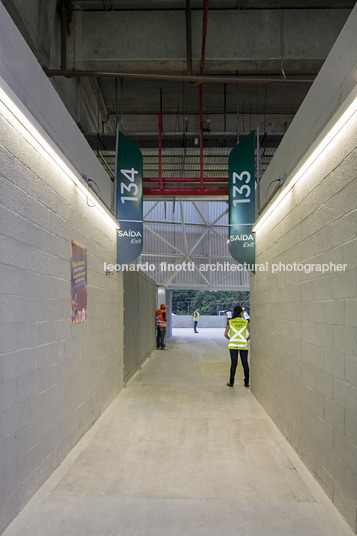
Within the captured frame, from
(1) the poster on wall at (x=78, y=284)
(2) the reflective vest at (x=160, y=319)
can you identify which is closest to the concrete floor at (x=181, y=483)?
(1) the poster on wall at (x=78, y=284)

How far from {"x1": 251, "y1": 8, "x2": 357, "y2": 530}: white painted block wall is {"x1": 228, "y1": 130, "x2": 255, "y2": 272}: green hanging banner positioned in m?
0.90

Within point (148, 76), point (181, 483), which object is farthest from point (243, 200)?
point (181, 483)

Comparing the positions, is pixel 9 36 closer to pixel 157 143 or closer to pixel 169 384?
pixel 157 143

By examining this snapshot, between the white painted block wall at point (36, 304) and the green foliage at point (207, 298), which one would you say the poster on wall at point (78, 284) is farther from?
the green foliage at point (207, 298)

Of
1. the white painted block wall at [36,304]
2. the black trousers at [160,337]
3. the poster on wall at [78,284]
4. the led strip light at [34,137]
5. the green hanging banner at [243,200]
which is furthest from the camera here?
the black trousers at [160,337]

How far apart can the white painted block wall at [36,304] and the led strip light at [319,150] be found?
2354 millimetres

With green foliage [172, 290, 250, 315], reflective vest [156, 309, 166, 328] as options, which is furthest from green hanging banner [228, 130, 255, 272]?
green foliage [172, 290, 250, 315]

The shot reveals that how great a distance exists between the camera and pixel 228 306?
43.4 metres

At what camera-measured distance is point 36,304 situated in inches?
137

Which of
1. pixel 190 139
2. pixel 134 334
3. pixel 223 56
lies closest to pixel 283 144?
pixel 223 56

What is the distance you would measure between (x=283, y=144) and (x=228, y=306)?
A: 3874 cm

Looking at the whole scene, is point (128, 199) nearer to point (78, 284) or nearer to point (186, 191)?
point (186, 191)

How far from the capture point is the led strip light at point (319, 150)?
113 inches

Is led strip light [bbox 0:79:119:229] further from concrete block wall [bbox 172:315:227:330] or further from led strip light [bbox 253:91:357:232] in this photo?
concrete block wall [bbox 172:315:227:330]
